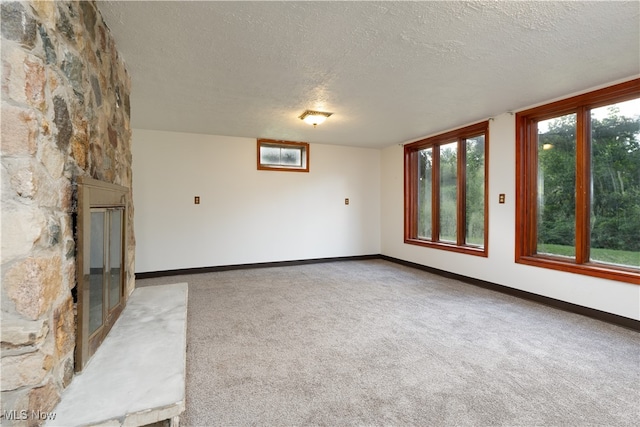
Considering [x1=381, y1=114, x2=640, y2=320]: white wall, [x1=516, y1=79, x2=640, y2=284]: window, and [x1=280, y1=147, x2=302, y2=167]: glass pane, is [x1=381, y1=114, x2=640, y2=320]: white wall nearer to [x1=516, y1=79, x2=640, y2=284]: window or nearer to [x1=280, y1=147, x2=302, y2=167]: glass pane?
[x1=516, y1=79, x2=640, y2=284]: window

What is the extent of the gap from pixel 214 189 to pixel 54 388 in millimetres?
4118

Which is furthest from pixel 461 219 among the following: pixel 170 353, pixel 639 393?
pixel 170 353

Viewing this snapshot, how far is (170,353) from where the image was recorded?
5.58 ft

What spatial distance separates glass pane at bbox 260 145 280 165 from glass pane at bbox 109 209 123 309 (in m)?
3.41

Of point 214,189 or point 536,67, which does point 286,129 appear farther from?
point 536,67

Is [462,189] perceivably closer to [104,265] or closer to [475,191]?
[475,191]

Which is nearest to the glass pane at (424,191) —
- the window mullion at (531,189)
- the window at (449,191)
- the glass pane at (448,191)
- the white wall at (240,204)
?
the window at (449,191)

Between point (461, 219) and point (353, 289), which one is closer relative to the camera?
point (353, 289)

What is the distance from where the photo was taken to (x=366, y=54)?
2.39 m

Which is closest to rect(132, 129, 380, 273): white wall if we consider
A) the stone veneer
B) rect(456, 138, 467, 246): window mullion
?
rect(456, 138, 467, 246): window mullion

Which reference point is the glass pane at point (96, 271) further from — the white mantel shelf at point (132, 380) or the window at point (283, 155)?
the window at point (283, 155)

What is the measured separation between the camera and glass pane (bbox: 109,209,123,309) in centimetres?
199

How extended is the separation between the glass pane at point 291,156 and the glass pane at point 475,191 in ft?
9.52

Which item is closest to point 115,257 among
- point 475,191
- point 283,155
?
point 283,155
